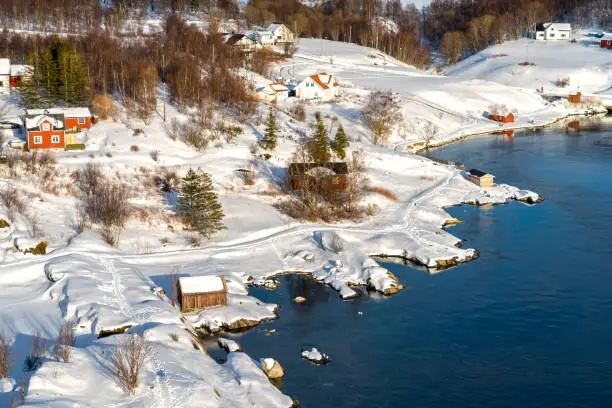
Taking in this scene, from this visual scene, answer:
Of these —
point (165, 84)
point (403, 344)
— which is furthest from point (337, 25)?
point (403, 344)

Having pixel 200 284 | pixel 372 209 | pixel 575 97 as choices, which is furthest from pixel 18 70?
pixel 575 97

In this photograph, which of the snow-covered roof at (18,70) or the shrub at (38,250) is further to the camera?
the snow-covered roof at (18,70)

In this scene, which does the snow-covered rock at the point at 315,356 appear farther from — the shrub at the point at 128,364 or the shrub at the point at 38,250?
the shrub at the point at 38,250

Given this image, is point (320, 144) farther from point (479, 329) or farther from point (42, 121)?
point (479, 329)

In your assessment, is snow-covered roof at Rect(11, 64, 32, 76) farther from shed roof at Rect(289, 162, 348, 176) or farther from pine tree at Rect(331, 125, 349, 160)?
shed roof at Rect(289, 162, 348, 176)

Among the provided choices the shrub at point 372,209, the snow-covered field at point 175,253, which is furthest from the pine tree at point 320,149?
the shrub at point 372,209

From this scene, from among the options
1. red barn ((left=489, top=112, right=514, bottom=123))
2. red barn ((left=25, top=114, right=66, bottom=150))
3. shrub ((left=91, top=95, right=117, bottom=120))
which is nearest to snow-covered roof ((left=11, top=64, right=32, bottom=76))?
shrub ((left=91, top=95, right=117, bottom=120))
